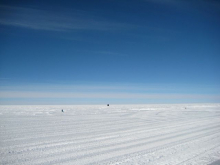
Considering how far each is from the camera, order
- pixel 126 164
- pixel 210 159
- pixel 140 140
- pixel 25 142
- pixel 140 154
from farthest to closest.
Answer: pixel 140 140
pixel 25 142
pixel 140 154
pixel 210 159
pixel 126 164

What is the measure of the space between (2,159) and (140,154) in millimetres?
3863

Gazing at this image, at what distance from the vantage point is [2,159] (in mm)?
5758

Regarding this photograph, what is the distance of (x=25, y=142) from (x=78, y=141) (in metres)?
1.96

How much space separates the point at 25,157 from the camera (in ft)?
19.7

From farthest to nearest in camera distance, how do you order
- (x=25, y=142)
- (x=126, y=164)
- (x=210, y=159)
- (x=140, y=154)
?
1. (x=25, y=142)
2. (x=140, y=154)
3. (x=210, y=159)
4. (x=126, y=164)

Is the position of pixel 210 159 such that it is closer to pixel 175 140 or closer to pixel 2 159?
pixel 175 140

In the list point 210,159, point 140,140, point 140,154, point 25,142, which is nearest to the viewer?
point 210,159

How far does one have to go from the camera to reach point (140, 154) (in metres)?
6.37

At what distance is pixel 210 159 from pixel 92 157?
3269mm

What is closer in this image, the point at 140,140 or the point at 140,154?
the point at 140,154

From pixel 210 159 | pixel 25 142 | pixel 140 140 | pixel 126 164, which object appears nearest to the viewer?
pixel 126 164

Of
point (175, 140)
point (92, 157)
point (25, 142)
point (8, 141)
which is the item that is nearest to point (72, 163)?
point (92, 157)

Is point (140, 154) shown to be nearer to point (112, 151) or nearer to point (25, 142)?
point (112, 151)

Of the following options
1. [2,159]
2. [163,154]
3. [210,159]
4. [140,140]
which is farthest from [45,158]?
[210,159]
